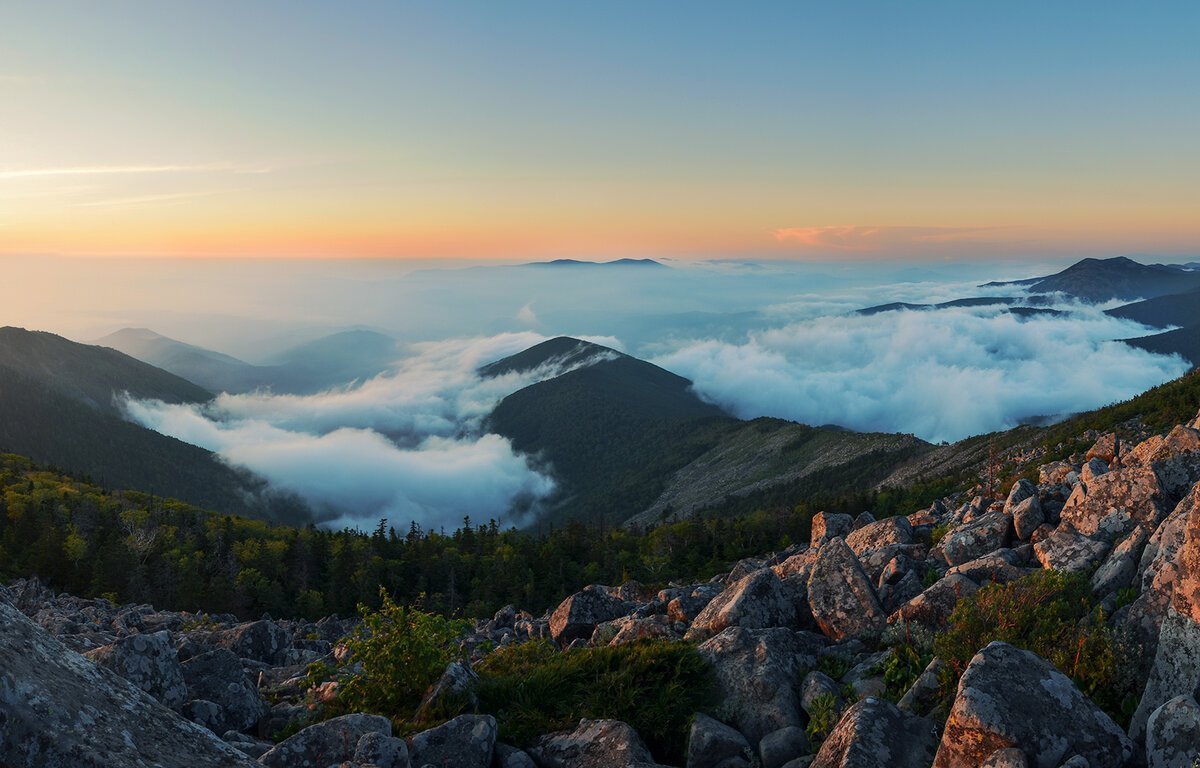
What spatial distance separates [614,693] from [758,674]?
2.76 metres

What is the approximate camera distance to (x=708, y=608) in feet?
54.7

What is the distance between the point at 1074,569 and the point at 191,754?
1620 cm

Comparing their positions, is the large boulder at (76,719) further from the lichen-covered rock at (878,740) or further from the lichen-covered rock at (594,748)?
the lichen-covered rock at (878,740)

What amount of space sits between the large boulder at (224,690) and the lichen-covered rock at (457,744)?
4669 mm

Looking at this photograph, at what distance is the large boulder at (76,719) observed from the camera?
6.78m

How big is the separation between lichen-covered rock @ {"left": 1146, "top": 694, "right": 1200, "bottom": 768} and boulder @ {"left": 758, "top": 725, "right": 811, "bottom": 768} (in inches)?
181

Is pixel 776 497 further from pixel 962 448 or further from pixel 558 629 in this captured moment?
pixel 558 629

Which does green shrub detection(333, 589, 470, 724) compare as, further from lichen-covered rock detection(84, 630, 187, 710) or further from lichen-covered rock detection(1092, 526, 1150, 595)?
lichen-covered rock detection(1092, 526, 1150, 595)

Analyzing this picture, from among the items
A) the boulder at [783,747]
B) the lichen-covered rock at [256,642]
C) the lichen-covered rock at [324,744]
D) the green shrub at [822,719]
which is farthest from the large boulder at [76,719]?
the lichen-covered rock at [256,642]

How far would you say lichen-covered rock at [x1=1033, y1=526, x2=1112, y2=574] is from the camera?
14516mm

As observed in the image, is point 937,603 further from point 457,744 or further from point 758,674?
point 457,744

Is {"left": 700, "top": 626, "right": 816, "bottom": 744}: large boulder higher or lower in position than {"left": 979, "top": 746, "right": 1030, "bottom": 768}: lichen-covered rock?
lower

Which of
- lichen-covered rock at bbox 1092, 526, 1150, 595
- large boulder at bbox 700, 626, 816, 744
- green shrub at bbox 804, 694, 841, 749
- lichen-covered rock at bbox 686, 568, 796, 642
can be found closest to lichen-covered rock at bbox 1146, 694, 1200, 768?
green shrub at bbox 804, 694, 841, 749

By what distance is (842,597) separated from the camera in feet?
50.9
